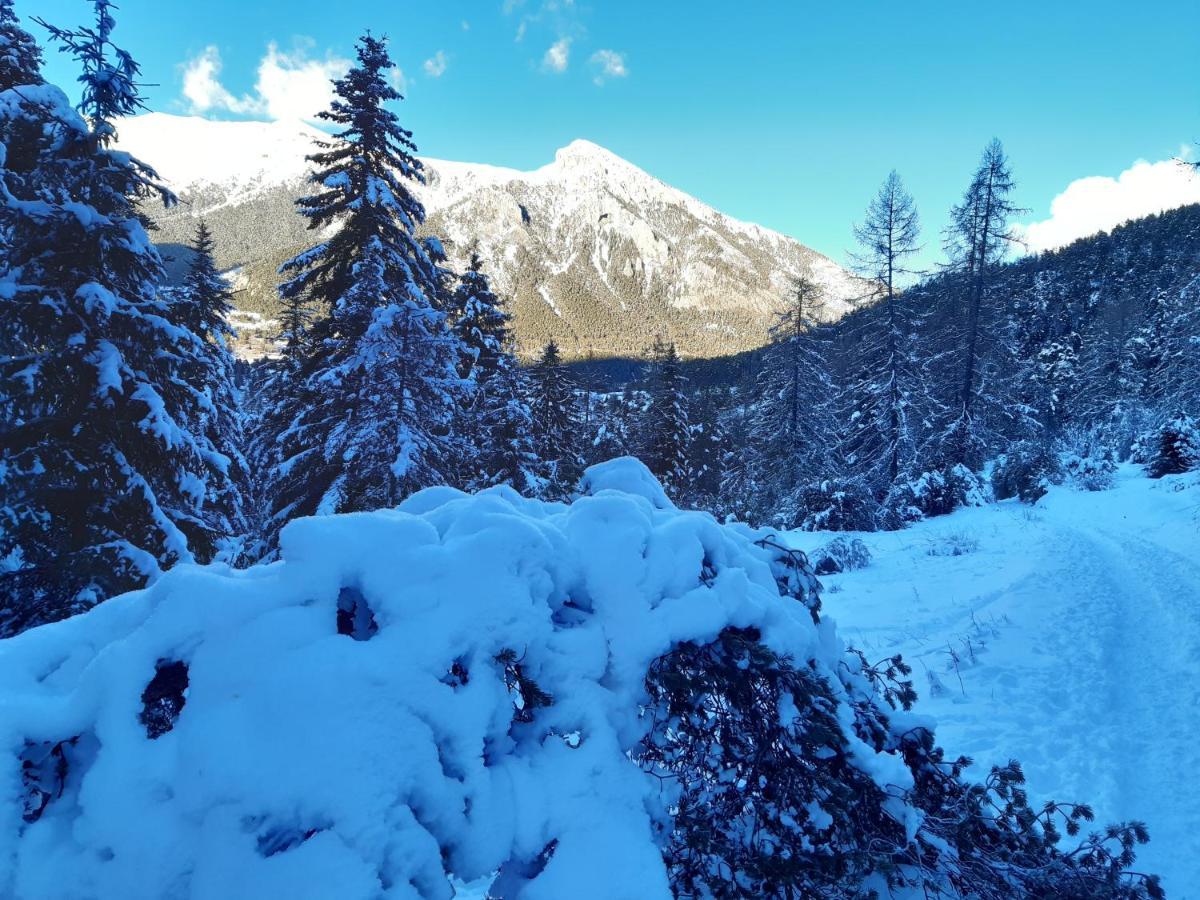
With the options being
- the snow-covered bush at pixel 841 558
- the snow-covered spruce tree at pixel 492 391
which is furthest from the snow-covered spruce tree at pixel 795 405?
the snow-covered spruce tree at pixel 492 391

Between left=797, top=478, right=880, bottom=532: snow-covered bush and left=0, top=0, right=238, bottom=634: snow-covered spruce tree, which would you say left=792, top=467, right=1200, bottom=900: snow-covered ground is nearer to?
left=797, top=478, right=880, bottom=532: snow-covered bush

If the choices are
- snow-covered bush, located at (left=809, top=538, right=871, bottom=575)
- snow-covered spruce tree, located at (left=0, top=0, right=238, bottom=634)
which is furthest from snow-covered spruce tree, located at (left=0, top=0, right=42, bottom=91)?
snow-covered bush, located at (left=809, top=538, right=871, bottom=575)

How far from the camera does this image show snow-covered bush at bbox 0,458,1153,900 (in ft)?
5.44

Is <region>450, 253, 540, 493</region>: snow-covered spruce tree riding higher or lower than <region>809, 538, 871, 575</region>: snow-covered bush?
higher

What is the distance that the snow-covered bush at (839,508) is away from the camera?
1828cm

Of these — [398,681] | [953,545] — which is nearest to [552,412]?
[953,545]

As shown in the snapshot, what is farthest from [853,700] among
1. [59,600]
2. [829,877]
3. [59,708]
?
[59,600]

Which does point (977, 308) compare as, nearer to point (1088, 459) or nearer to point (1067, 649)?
point (1088, 459)

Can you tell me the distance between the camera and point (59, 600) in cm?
650

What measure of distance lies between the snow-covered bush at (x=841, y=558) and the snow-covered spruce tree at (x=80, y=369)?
11402 mm

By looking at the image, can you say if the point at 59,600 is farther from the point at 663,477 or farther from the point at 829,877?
the point at 663,477

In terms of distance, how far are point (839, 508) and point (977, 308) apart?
36.0 feet

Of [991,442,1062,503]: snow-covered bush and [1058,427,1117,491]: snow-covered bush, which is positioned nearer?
[991,442,1062,503]: snow-covered bush

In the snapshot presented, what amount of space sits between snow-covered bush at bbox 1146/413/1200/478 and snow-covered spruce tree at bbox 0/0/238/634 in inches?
1076
